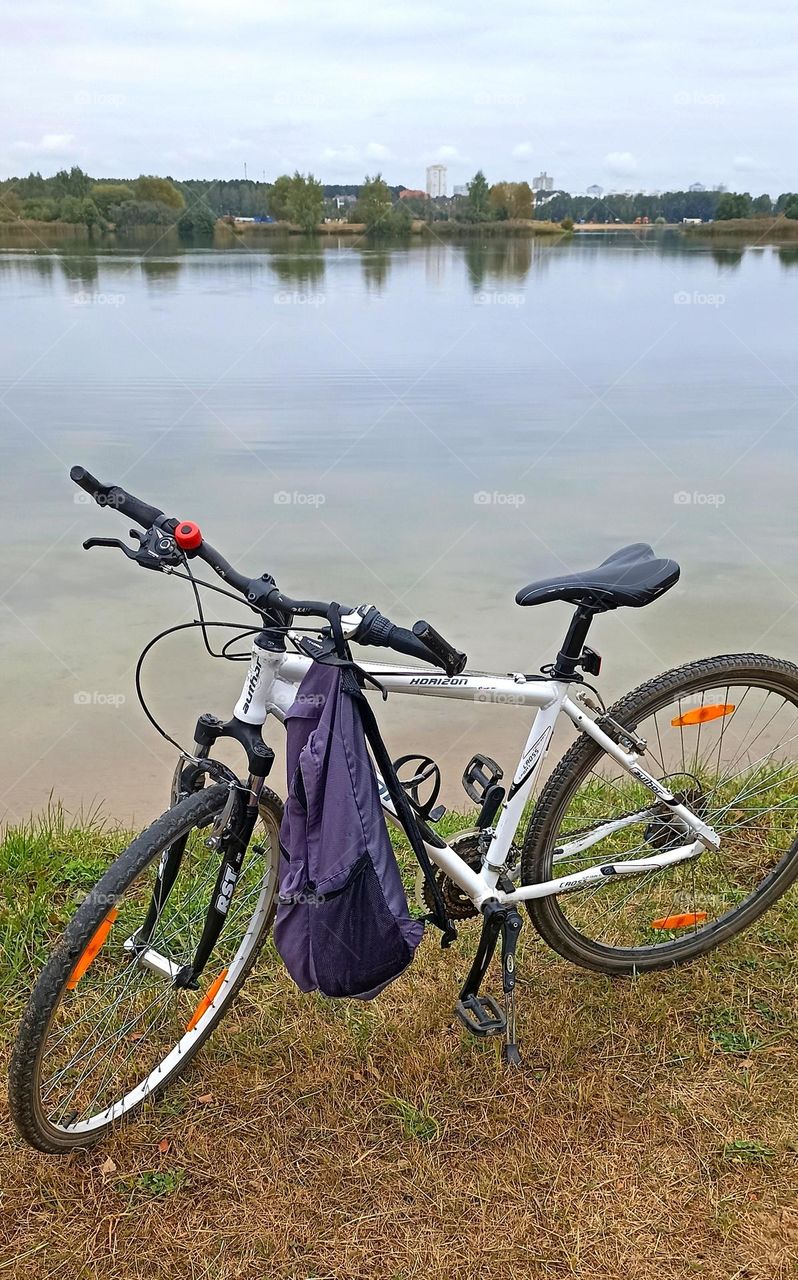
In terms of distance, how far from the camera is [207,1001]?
2.39 m

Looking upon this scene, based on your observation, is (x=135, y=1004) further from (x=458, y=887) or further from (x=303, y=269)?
(x=303, y=269)

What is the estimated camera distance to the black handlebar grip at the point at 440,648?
5.96 feet

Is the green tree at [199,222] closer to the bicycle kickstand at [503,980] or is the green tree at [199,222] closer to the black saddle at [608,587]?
the black saddle at [608,587]

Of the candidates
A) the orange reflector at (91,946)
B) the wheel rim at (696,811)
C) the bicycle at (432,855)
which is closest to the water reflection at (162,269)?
the wheel rim at (696,811)

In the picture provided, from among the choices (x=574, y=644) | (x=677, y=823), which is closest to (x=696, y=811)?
(x=677, y=823)

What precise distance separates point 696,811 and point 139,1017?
1535mm

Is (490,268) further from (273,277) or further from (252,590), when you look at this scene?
(252,590)

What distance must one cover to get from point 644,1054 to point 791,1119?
0.35 m

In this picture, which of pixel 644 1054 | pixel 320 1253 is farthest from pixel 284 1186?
pixel 644 1054

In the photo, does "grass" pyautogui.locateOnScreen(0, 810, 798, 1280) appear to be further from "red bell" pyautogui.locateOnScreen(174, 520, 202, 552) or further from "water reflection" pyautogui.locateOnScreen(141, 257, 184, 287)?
"water reflection" pyautogui.locateOnScreen(141, 257, 184, 287)

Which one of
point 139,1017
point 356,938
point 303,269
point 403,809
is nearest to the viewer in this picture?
point 356,938

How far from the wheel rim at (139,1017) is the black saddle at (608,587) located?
31.1 inches

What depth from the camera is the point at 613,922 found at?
2859mm

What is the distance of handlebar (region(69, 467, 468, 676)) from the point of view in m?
1.77
